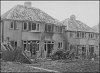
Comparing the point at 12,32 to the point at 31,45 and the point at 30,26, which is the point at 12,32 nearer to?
the point at 30,26

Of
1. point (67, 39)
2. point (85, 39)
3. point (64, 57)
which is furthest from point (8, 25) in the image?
point (85, 39)

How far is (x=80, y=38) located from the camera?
136 ft

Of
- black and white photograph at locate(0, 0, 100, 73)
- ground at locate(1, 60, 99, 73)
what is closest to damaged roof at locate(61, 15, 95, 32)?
black and white photograph at locate(0, 0, 100, 73)

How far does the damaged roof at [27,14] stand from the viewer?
33.3 metres

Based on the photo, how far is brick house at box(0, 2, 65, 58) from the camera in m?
32.1

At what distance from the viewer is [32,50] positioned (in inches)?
1318

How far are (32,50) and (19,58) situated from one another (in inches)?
296

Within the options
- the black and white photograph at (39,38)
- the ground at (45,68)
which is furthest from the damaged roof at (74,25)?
the ground at (45,68)

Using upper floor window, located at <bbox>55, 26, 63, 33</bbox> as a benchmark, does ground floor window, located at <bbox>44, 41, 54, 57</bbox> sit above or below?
below

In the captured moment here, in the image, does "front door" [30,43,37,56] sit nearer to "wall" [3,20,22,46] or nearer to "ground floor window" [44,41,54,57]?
"wall" [3,20,22,46]

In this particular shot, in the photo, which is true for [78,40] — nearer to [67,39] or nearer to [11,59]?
[67,39]

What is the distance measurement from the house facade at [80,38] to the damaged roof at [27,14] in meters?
4.87

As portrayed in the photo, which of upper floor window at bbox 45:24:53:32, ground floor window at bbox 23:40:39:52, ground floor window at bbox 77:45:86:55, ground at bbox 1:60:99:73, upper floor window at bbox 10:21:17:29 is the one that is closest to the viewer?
ground at bbox 1:60:99:73

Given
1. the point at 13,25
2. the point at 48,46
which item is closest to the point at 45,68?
the point at 13,25
